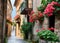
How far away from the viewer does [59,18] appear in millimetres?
11195

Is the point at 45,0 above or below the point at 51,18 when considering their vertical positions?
above

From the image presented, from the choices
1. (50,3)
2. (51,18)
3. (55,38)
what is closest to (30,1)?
(51,18)

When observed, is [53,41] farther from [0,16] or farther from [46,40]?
[0,16]

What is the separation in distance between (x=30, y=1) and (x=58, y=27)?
10.1 meters

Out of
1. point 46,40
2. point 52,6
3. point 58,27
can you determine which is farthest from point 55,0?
point 46,40

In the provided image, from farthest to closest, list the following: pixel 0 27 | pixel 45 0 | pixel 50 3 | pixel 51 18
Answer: pixel 51 18, pixel 45 0, pixel 50 3, pixel 0 27

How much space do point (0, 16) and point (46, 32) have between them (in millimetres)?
2737

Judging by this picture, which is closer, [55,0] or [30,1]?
[55,0]

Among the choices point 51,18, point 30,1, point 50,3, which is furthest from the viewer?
point 30,1

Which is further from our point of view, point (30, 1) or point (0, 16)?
point (30, 1)

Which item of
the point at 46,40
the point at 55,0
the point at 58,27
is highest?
the point at 55,0

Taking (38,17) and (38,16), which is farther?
(38,17)

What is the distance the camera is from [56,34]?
1114 centimetres

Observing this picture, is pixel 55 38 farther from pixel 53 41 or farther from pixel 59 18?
pixel 59 18
